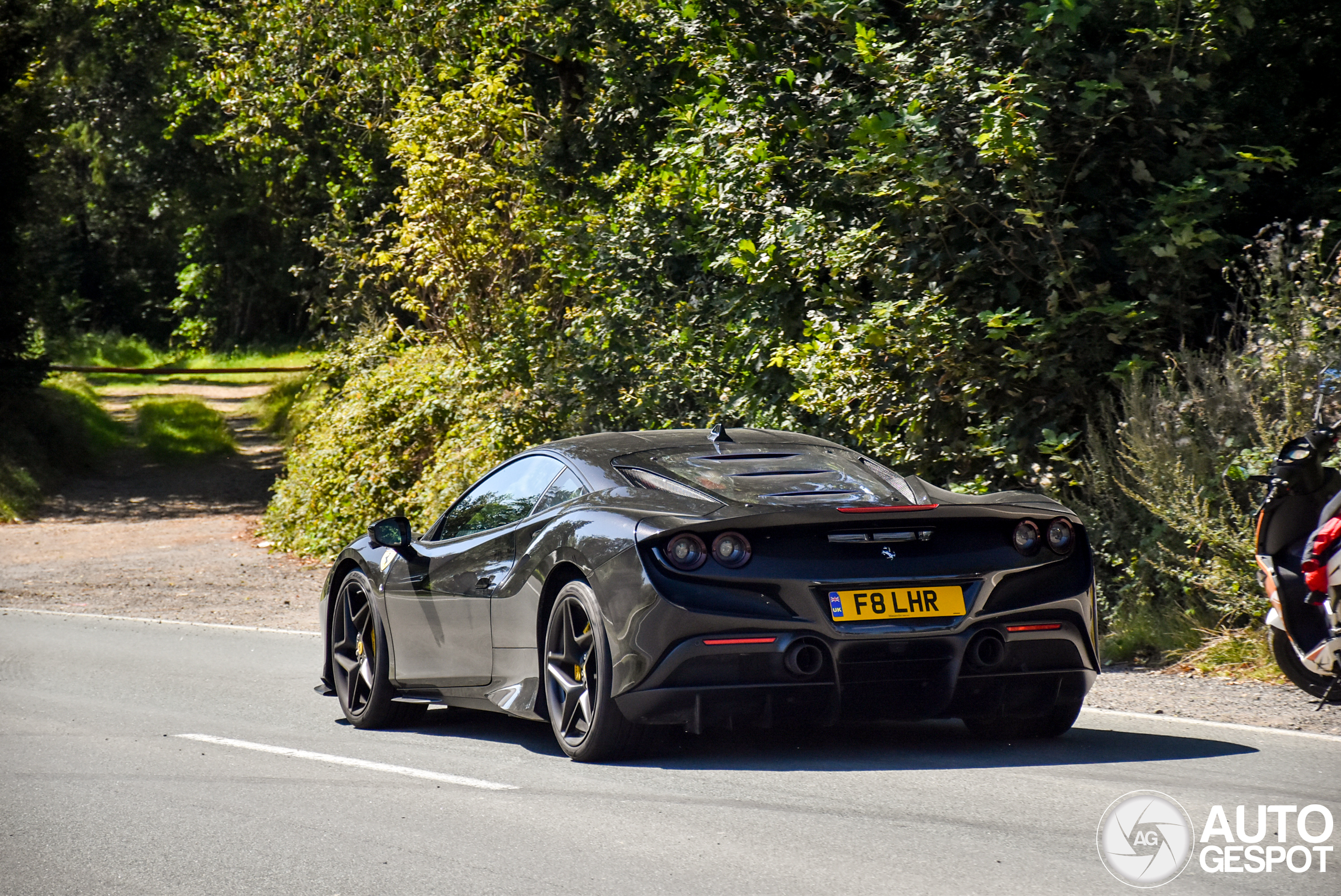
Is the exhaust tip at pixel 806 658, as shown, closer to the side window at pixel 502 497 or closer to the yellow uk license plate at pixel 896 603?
the yellow uk license plate at pixel 896 603

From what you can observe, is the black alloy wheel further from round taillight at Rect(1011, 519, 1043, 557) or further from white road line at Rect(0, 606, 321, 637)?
white road line at Rect(0, 606, 321, 637)

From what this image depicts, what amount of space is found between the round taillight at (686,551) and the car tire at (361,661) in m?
2.39

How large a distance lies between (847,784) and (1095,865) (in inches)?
52.5

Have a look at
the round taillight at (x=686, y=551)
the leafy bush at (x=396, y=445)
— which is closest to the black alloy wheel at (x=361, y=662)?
the round taillight at (x=686, y=551)

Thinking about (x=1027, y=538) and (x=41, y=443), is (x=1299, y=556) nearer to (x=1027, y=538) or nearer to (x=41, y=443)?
(x=1027, y=538)

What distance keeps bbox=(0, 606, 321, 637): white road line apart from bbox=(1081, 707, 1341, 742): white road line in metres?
7.24

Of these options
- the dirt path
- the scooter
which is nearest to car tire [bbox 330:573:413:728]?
the scooter

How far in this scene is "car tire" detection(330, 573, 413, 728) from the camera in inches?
299

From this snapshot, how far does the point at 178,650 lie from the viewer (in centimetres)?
1155

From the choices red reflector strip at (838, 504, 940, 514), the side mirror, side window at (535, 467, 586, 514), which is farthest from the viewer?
the side mirror

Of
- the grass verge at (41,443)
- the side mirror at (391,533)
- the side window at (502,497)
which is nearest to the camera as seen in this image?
the side window at (502,497)

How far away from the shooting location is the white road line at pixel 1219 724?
632 centimetres

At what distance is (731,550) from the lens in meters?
5.71

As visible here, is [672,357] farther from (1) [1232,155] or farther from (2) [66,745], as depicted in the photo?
(2) [66,745]
